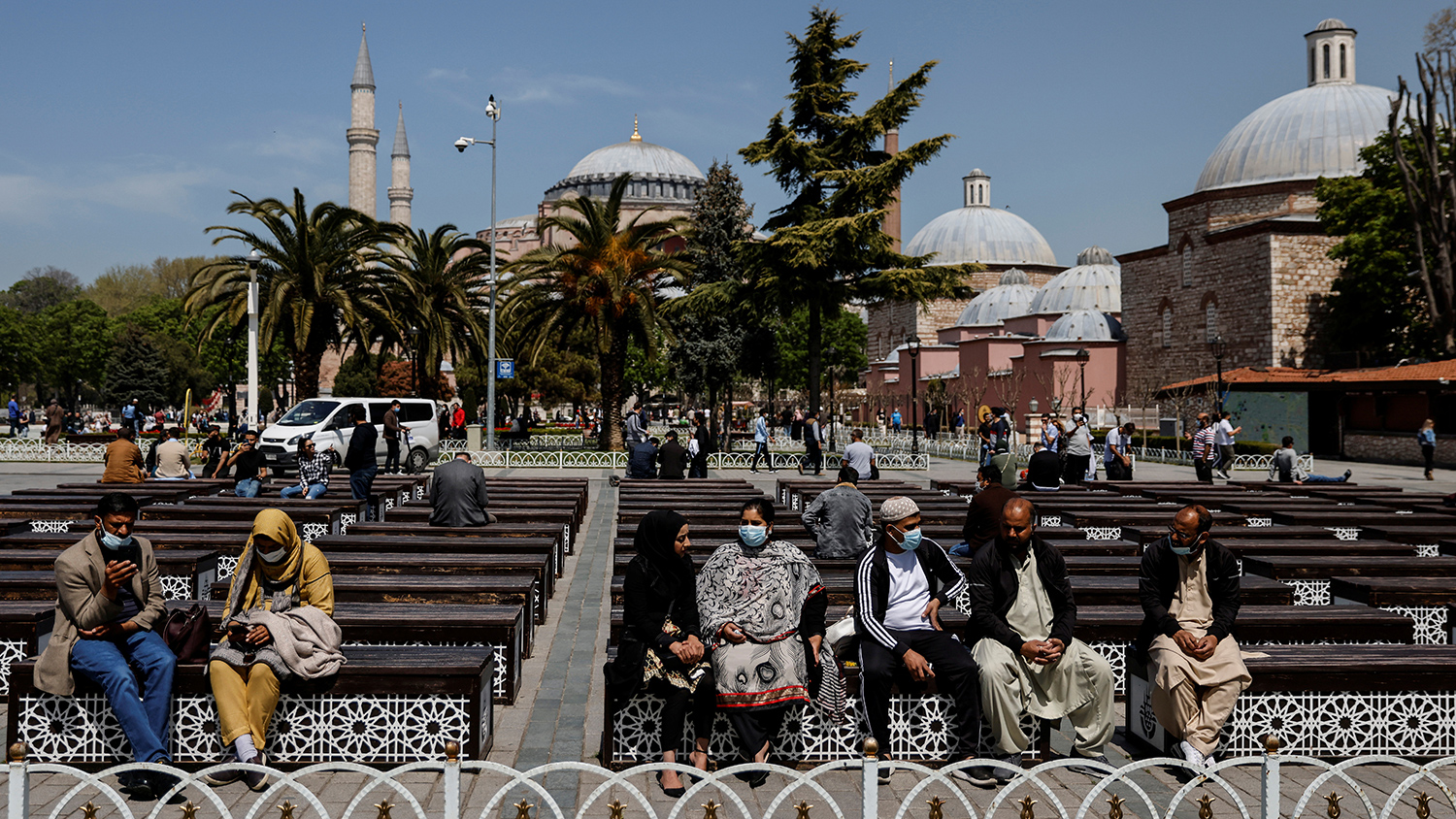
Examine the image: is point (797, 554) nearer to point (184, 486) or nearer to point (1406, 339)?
point (184, 486)

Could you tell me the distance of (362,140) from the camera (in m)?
76.8

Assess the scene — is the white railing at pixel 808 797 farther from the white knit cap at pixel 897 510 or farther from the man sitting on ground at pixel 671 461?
the man sitting on ground at pixel 671 461

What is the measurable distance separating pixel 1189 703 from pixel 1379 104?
5687 centimetres

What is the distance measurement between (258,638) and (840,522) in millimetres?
4106

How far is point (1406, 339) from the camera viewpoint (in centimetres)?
3962

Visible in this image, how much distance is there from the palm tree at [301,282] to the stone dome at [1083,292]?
1993 inches

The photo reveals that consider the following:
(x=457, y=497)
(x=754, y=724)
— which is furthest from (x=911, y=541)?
(x=457, y=497)

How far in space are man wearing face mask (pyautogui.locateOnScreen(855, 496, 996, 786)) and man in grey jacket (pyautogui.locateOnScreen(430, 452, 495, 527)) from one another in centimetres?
507

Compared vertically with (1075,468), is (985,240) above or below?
above

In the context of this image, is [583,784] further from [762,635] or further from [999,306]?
[999,306]

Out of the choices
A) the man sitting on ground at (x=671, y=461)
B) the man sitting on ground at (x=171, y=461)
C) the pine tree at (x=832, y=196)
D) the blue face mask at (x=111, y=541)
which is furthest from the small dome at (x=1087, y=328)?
the blue face mask at (x=111, y=541)

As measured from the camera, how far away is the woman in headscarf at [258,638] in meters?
4.63

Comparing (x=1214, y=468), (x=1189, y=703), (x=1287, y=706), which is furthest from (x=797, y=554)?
(x=1214, y=468)

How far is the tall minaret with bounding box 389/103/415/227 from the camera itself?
86.1 metres
